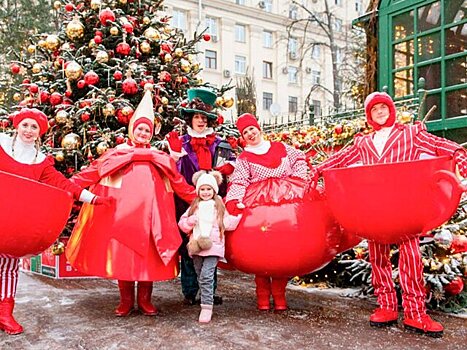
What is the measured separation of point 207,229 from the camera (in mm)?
3811

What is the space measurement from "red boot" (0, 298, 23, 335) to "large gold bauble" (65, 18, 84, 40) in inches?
137

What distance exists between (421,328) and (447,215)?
81cm

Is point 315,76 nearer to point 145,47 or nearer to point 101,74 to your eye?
point 145,47

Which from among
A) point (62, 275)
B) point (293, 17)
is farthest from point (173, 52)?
point (293, 17)

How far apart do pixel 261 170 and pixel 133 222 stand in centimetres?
107

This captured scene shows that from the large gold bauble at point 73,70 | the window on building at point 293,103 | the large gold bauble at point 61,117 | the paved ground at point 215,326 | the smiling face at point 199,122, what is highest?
the window on building at point 293,103

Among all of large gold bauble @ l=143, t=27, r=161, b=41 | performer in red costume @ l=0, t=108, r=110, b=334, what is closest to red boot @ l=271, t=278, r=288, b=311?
performer in red costume @ l=0, t=108, r=110, b=334

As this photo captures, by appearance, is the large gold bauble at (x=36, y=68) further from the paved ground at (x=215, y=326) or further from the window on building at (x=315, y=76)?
the window on building at (x=315, y=76)

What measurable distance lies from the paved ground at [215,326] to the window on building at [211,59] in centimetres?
2475

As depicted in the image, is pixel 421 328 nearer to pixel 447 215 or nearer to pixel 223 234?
pixel 447 215

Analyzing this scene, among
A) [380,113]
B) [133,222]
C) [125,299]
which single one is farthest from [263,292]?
[380,113]

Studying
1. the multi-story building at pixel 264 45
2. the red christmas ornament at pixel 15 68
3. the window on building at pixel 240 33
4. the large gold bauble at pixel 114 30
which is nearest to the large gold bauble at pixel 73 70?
the large gold bauble at pixel 114 30

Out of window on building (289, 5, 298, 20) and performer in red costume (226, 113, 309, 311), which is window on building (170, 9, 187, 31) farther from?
performer in red costume (226, 113, 309, 311)

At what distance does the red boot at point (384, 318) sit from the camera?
3602mm
